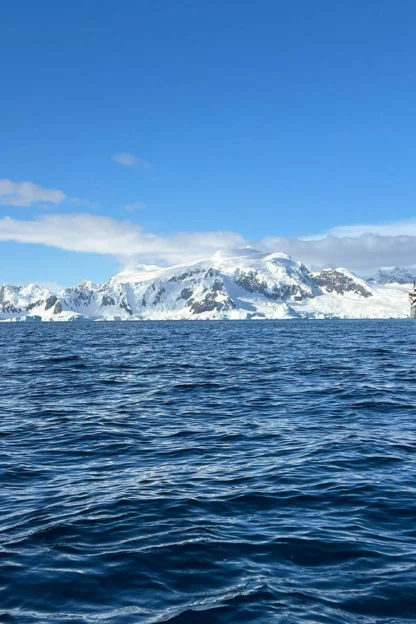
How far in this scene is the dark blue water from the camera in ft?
29.3

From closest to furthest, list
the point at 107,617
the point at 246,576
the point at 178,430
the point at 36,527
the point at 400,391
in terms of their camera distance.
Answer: the point at 107,617 < the point at 246,576 < the point at 36,527 < the point at 178,430 < the point at 400,391

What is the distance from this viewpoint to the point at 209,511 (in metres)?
13.2

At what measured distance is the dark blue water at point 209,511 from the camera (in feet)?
29.3

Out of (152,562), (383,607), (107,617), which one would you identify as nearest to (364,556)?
(383,607)

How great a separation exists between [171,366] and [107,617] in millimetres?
41630

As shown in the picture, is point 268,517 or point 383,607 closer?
point 383,607

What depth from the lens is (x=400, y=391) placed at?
32031 mm

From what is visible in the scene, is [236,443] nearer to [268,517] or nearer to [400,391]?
[268,517]

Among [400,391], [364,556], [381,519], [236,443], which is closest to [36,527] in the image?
[364,556]

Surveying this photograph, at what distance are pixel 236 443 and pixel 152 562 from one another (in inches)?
399

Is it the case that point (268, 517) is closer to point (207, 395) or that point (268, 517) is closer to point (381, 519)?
point (381, 519)

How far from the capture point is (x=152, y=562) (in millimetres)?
10312

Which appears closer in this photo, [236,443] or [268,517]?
[268,517]

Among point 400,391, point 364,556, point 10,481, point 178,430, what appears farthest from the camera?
point 400,391
